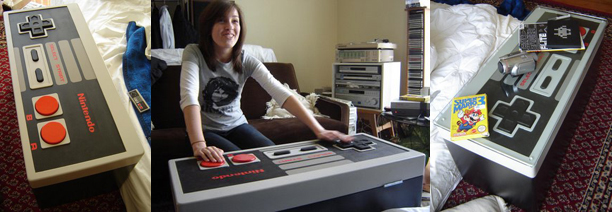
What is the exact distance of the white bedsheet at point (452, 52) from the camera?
53.9 inches

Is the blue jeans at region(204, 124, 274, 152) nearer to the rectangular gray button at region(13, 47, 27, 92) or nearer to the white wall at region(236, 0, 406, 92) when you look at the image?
the white wall at region(236, 0, 406, 92)

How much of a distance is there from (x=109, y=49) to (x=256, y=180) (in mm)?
393

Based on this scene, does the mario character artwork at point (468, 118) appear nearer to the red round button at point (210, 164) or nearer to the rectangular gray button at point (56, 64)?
the red round button at point (210, 164)

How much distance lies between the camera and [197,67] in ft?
2.27

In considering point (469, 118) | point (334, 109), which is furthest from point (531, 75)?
point (334, 109)

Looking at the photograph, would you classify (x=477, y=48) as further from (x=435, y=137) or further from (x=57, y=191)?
(x=57, y=191)

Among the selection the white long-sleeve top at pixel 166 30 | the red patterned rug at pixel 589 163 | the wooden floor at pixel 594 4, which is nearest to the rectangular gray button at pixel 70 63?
the white long-sleeve top at pixel 166 30

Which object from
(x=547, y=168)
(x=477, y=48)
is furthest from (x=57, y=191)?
(x=547, y=168)

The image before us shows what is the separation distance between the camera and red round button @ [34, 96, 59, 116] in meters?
0.65

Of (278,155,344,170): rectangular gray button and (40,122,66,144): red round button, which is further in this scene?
(278,155,344,170): rectangular gray button

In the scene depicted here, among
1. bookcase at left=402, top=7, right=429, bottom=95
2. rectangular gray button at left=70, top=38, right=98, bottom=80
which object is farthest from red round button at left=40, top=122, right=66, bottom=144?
bookcase at left=402, top=7, right=429, bottom=95

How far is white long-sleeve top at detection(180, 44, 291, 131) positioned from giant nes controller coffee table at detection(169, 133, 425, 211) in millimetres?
67

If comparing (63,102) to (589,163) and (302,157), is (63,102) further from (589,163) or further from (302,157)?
(589,163)

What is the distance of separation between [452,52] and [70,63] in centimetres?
118
